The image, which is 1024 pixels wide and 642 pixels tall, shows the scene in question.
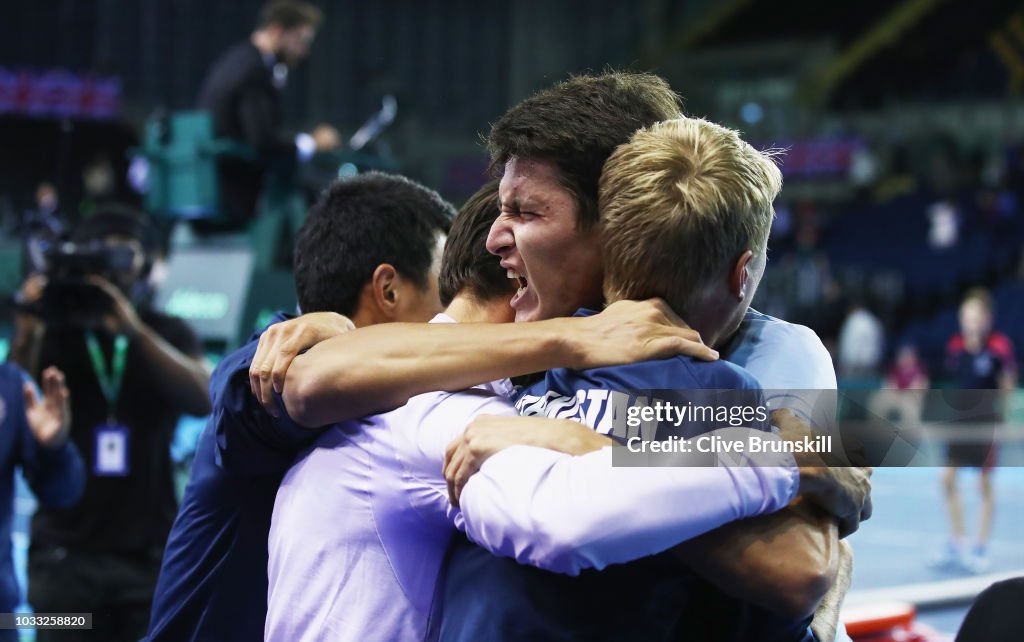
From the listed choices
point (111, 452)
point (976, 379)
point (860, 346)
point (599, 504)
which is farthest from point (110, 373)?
point (860, 346)

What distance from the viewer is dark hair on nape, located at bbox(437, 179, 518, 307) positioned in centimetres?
182

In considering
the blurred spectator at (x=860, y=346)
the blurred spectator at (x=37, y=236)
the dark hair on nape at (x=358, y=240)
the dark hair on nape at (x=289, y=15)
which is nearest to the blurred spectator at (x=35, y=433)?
the blurred spectator at (x=37, y=236)

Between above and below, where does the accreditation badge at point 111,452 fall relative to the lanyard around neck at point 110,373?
below

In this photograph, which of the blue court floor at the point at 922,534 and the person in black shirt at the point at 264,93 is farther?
the blue court floor at the point at 922,534

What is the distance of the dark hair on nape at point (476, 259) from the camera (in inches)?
71.8

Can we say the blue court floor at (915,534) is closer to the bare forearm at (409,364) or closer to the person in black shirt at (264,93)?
the person in black shirt at (264,93)

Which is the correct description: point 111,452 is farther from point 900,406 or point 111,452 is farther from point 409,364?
point 900,406

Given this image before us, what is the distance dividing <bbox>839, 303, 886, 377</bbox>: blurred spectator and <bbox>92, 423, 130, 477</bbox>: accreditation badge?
44.2ft

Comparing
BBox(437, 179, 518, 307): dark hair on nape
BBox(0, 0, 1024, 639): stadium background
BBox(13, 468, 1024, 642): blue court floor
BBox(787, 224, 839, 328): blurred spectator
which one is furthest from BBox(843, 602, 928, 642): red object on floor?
BBox(787, 224, 839, 328): blurred spectator

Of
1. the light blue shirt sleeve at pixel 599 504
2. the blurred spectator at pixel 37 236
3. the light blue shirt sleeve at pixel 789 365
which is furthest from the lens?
the blurred spectator at pixel 37 236

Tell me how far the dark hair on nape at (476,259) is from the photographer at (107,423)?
180 cm

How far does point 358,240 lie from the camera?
6.89 feet

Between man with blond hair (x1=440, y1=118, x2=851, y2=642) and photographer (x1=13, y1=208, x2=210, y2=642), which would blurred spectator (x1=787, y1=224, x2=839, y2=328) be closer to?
photographer (x1=13, y1=208, x2=210, y2=642)

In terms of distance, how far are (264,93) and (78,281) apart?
282cm
